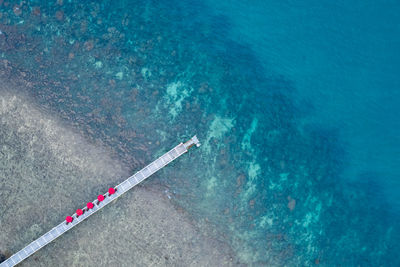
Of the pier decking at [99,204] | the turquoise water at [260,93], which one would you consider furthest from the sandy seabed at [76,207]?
the turquoise water at [260,93]

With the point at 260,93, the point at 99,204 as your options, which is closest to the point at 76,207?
the point at 99,204

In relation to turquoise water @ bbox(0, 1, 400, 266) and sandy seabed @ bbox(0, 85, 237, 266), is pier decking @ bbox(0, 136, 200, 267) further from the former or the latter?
turquoise water @ bbox(0, 1, 400, 266)

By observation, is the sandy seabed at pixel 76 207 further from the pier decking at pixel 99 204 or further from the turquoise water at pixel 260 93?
the turquoise water at pixel 260 93

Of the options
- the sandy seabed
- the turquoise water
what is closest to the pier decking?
the sandy seabed

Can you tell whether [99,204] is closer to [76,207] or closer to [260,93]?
[76,207]

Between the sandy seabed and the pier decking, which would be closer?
the pier decking

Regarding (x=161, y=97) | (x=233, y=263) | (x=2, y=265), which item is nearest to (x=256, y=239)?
(x=233, y=263)
